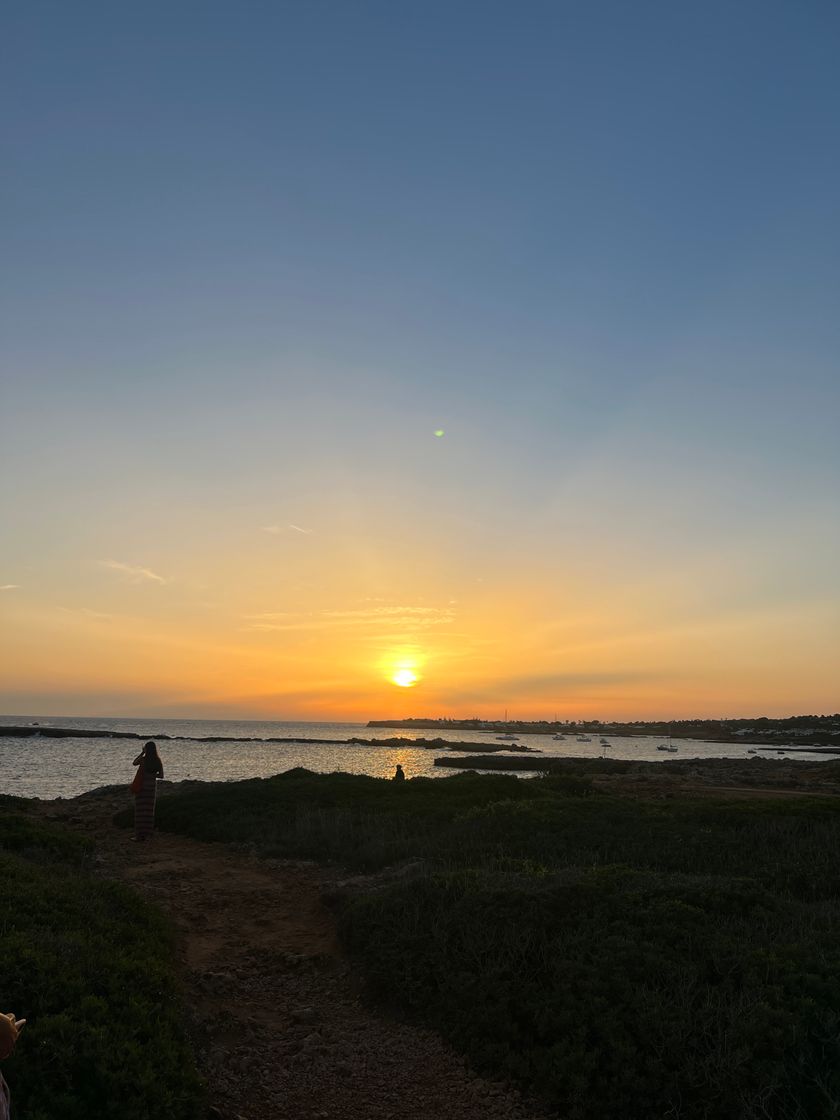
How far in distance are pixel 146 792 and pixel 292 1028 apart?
1233cm

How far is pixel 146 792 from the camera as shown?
19625 mm

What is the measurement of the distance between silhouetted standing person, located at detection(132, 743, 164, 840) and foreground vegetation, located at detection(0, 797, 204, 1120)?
29.4 feet

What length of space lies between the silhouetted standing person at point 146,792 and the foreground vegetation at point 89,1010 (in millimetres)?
8976

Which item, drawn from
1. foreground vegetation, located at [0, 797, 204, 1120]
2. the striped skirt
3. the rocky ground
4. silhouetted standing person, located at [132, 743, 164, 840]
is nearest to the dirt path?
the rocky ground

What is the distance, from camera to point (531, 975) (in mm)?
8680

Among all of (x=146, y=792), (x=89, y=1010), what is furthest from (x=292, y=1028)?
(x=146, y=792)

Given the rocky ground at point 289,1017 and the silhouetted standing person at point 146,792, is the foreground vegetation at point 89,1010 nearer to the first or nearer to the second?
the rocky ground at point 289,1017

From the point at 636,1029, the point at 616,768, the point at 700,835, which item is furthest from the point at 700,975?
the point at 616,768

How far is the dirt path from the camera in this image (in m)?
7.09

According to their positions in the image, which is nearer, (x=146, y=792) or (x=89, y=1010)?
(x=89, y=1010)

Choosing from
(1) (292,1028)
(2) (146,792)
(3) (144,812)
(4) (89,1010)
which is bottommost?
(1) (292,1028)

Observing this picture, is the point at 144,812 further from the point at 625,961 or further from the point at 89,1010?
the point at 625,961

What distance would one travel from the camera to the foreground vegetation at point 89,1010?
593cm

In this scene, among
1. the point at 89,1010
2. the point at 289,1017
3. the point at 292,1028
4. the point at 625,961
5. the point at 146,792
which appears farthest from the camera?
the point at 146,792
